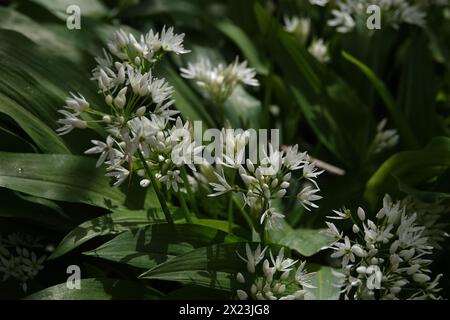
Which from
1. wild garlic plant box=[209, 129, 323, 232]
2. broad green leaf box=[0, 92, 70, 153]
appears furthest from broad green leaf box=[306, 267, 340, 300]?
broad green leaf box=[0, 92, 70, 153]

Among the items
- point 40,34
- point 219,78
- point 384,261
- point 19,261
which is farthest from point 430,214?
point 40,34

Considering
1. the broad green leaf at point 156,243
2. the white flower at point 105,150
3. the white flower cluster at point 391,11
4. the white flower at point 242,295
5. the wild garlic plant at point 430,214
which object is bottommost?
the white flower at point 242,295

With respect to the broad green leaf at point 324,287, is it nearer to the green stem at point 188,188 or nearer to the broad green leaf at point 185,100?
the green stem at point 188,188

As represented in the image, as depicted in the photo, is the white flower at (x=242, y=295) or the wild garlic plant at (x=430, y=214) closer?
the white flower at (x=242, y=295)

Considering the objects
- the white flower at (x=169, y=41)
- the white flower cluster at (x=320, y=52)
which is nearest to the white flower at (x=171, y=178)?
the white flower at (x=169, y=41)

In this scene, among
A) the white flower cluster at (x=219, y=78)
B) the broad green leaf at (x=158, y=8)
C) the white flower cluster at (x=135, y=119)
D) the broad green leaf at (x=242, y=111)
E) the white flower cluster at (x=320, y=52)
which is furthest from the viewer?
the broad green leaf at (x=158, y=8)

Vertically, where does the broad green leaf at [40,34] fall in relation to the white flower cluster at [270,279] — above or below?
above

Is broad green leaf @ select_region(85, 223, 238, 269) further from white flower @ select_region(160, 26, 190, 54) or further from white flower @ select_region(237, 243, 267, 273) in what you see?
white flower @ select_region(160, 26, 190, 54)

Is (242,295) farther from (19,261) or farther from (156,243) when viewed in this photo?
(19,261)
